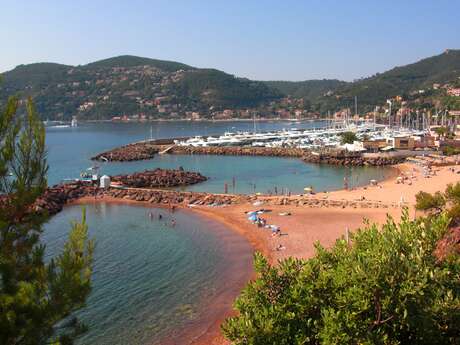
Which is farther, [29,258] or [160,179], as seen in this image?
[160,179]

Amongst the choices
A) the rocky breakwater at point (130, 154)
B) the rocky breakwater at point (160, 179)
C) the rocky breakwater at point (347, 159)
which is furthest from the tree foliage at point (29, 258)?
the rocky breakwater at point (130, 154)

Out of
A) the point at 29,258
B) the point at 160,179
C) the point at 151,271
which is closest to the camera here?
the point at 29,258

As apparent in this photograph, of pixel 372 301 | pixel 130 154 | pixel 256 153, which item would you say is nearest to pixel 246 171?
pixel 256 153

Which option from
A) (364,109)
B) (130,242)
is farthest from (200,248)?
(364,109)

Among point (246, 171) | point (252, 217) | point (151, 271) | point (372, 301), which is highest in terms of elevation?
point (372, 301)

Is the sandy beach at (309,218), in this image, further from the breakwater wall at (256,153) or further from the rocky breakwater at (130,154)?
the rocky breakwater at (130,154)

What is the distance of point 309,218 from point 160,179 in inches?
717

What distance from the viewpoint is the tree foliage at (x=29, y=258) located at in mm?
6004

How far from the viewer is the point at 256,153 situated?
66812 millimetres

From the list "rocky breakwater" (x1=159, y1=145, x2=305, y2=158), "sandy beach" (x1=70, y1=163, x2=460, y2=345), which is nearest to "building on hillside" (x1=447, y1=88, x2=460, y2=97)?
"rocky breakwater" (x1=159, y1=145, x2=305, y2=158)

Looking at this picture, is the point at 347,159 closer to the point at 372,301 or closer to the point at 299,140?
the point at 299,140

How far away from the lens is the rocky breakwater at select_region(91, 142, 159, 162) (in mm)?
62750

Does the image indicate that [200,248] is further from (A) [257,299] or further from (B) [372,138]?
(B) [372,138]

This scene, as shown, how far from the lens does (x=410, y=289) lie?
699 centimetres
